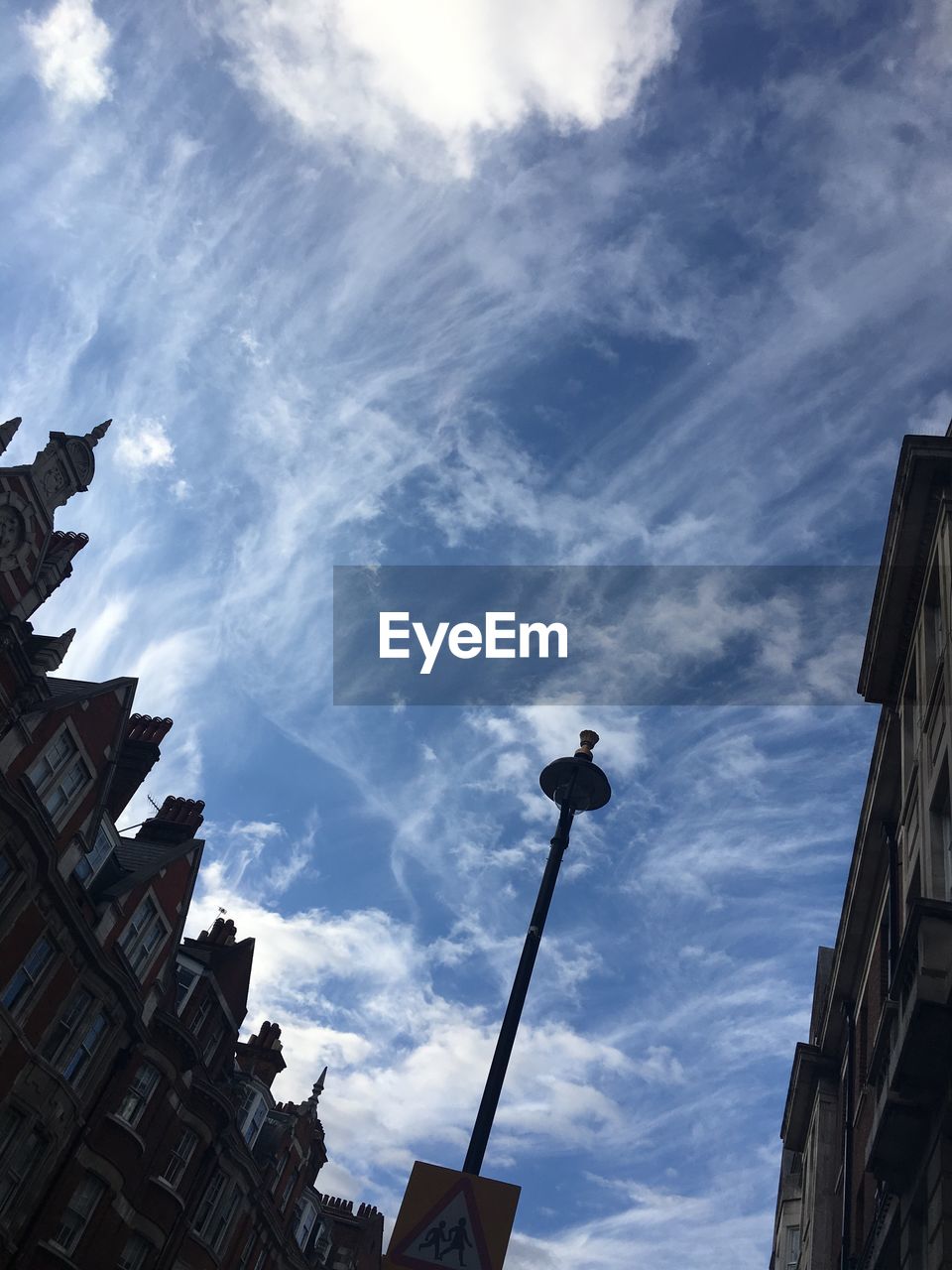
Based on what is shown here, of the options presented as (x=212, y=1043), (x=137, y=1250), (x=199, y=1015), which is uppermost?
(x=199, y=1015)

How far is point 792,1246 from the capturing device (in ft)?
105

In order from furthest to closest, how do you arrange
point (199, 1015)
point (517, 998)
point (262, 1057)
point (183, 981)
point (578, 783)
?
1. point (262, 1057)
2. point (183, 981)
3. point (199, 1015)
4. point (578, 783)
5. point (517, 998)

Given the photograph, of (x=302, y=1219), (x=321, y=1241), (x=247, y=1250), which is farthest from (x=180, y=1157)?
(x=321, y=1241)

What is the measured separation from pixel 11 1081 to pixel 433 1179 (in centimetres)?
2217

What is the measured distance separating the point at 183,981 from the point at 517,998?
28654 mm

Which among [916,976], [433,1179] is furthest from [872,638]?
[433,1179]

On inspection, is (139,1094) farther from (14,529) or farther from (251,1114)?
(14,529)

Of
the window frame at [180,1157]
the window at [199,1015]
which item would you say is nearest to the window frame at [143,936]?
the window at [199,1015]

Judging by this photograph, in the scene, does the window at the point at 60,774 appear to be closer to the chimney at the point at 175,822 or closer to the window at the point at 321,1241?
the chimney at the point at 175,822

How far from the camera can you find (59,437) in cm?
3459

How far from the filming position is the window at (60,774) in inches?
1144

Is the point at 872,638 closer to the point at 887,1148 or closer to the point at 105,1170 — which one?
the point at 887,1148

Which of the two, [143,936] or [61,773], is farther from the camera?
[143,936]

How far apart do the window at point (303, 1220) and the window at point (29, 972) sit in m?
24.3
